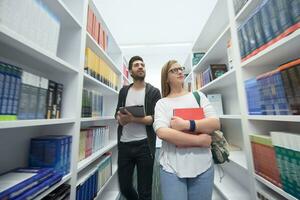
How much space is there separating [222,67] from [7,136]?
211cm

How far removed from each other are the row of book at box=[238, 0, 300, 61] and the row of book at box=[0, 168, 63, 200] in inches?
58.3

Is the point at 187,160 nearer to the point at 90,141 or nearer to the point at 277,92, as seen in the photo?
the point at 277,92

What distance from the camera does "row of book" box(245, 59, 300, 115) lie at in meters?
0.76

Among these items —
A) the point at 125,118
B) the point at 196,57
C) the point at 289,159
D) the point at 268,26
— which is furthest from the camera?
the point at 196,57

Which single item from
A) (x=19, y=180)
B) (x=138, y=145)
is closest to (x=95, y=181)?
(x=138, y=145)

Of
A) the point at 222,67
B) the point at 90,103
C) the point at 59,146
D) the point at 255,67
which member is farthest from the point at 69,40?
the point at 222,67

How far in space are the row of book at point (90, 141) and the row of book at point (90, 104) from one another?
6.6 inches

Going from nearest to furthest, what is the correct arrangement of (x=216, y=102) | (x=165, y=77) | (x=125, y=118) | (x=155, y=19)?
(x=165, y=77) < (x=125, y=118) < (x=216, y=102) < (x=155, y=19)

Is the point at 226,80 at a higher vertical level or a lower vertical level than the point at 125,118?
higher

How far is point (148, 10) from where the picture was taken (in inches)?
107

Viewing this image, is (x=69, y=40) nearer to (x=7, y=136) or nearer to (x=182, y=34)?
(x=7, y=136)

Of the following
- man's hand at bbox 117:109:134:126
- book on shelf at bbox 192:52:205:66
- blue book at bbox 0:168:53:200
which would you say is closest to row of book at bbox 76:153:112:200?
blue book at bbox 0:168:53:200

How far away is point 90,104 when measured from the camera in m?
1.47

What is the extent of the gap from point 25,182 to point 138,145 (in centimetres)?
90
